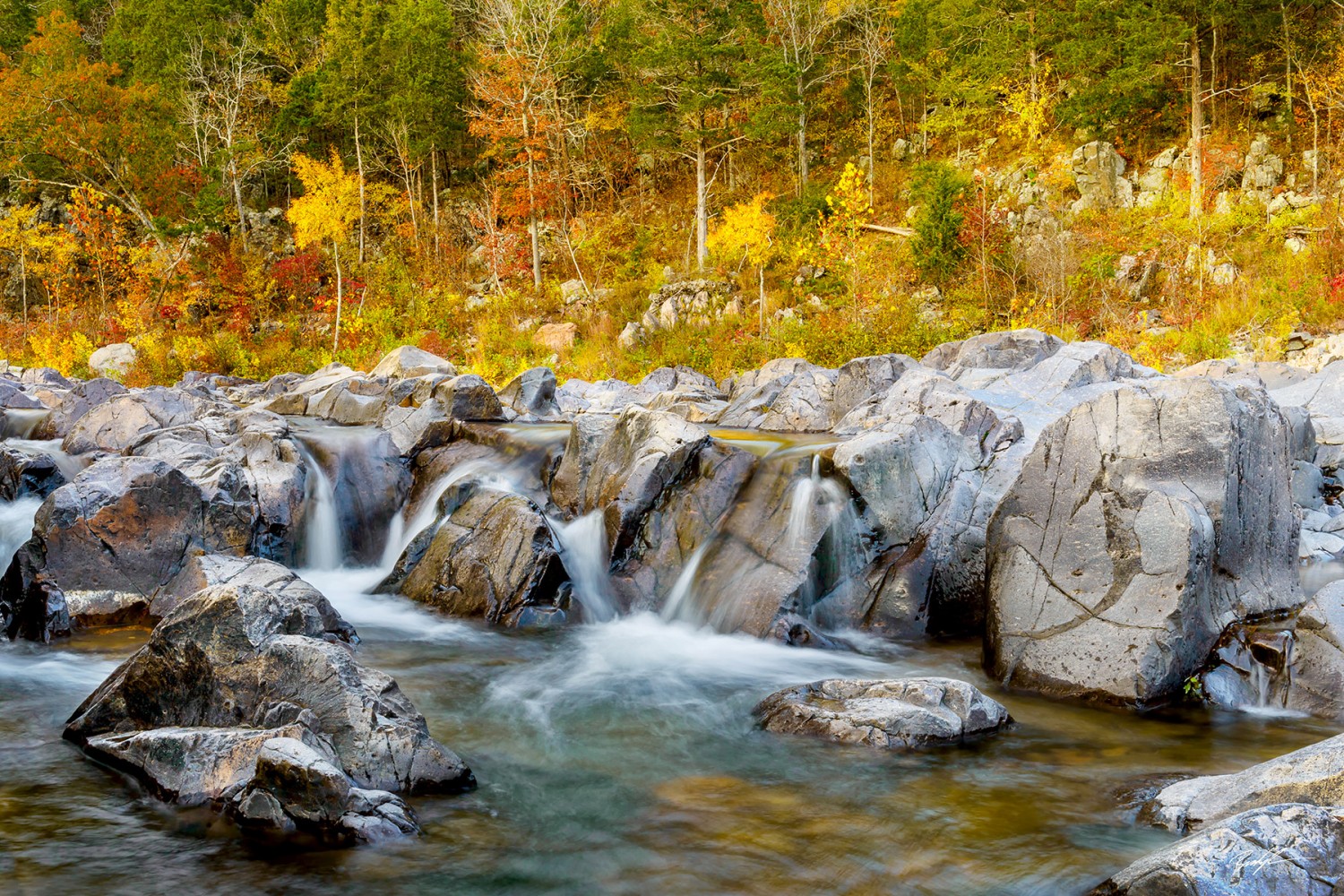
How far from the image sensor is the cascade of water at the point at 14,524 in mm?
9609

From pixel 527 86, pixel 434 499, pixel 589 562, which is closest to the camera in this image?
pixel 589 562

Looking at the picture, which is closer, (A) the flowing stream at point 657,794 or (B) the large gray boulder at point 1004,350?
(A) the flowing stream at point 657,794

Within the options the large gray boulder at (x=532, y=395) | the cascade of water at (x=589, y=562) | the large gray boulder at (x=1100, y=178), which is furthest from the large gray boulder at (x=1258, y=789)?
the large gray boulder at (x=1100, y=178)

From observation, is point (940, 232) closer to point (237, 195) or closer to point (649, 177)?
point (649, 177)

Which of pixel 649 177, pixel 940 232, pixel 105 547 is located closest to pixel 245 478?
pixel 105 547

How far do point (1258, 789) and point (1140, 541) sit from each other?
2.72 metres

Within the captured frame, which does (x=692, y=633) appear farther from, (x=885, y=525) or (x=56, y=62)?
(x=56, y=62)

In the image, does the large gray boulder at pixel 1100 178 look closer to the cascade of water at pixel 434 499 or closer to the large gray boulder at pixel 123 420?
the cascade of water at pixel 434 499

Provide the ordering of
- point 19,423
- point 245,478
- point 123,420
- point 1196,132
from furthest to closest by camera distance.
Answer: point 1196,132, point 19,423, point 123,420, point 245,478

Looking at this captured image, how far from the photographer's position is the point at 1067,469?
287 inches

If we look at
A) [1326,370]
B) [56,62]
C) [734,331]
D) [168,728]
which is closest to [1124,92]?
[734,331]

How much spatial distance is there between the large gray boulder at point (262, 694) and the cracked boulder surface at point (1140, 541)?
432 cm

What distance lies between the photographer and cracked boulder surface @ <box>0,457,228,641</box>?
8156 millimetres

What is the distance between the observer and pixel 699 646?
324 inches
